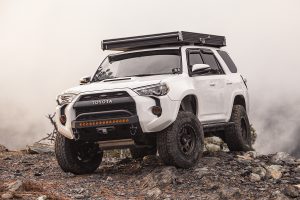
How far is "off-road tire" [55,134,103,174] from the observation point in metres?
11.2

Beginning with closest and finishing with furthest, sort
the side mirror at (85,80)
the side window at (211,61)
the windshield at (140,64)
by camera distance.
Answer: the windshield at (140,64)
the side mirror at (85,80)
the side window at (211,61)

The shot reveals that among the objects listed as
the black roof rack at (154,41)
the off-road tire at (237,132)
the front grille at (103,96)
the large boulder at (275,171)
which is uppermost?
the black roof rack at (154,41)

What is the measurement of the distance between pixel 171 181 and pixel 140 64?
244cm

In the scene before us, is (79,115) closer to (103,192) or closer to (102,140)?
(102,140)

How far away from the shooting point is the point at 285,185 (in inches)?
400

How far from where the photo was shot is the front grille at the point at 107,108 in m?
10.2

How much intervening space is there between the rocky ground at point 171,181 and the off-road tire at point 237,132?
1.59 ft

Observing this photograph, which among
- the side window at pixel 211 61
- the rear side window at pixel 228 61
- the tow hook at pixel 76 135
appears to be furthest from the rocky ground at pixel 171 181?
Answer: the rear side window at pixel 228 61

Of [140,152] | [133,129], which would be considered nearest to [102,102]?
[133,129]

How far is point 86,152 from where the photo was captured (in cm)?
1170

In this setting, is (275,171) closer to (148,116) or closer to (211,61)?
(148,116)

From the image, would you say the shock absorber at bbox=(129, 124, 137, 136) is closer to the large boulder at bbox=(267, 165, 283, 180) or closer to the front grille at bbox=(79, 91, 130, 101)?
the front grille at bbox=(79, 91, 130, 101)

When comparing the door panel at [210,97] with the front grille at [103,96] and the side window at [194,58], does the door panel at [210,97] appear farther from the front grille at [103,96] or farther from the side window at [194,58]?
the front grille at [103,96]

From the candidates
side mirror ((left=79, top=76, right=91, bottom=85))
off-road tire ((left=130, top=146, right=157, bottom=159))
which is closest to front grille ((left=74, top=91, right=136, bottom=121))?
side mirror ((left=79, top=76, right=91, bottom=85))
